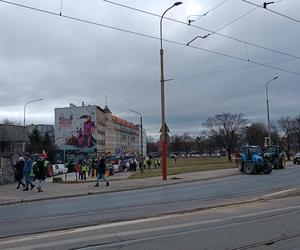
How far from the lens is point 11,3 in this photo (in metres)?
18.2

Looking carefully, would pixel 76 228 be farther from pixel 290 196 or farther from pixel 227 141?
pixel 227 141

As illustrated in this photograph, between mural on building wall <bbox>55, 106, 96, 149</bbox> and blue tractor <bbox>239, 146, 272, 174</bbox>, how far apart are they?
97.3m

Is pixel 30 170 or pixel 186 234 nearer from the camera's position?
pixel 186 234

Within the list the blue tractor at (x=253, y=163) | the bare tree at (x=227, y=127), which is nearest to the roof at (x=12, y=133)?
the blue tractor at (x=253, y=163)

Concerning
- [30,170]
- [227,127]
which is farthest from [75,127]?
[30,170]

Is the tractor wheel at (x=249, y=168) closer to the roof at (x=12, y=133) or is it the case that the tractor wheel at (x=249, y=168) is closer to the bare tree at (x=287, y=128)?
the roof at (x=12, y=133)

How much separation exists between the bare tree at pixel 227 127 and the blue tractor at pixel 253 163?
2988 inches

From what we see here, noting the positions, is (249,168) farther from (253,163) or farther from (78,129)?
(78,129)

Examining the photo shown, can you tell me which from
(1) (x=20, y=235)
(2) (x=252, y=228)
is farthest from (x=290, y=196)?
(1) (x=20, y=235)

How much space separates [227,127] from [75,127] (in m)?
42.8

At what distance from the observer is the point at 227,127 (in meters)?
124

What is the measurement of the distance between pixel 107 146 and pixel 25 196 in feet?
469

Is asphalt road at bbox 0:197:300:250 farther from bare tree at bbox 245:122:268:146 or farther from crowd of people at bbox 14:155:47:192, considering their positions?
bare tree at bbox 245:122:268:146

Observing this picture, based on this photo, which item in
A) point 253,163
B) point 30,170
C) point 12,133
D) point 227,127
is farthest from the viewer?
point 227,127
